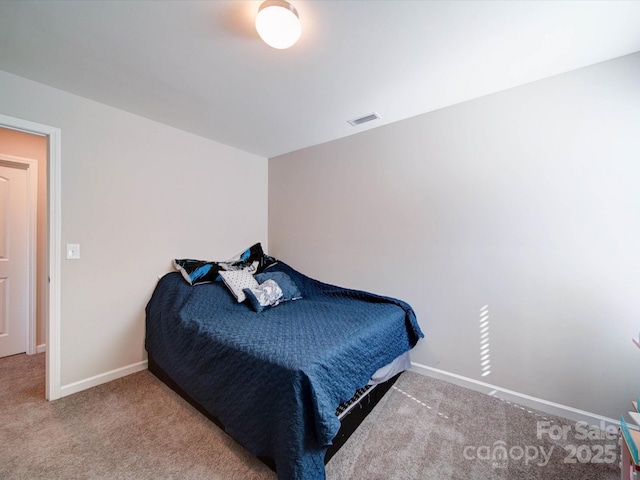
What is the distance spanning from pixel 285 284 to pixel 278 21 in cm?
207

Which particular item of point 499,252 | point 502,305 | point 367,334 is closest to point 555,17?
point 499,252

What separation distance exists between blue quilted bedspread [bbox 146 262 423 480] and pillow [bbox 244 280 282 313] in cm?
6

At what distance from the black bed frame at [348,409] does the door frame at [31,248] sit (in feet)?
5.54

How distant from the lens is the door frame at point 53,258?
193cm

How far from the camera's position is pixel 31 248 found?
278 centimetres

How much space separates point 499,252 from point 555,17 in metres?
1.42

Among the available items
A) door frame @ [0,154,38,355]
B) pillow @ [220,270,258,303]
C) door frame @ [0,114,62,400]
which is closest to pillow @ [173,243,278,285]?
pillow @ [220,270,258,303]

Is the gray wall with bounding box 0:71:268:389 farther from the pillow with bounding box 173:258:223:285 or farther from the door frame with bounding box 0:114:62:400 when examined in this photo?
the pillow with bounding box 173:258:223:285

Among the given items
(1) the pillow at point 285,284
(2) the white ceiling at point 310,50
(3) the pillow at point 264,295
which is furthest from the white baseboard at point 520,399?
(2) the white ceiling at point 310,50

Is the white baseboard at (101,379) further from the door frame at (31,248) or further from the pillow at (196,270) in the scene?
the door frame at (31,248)

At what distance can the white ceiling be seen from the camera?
128cm

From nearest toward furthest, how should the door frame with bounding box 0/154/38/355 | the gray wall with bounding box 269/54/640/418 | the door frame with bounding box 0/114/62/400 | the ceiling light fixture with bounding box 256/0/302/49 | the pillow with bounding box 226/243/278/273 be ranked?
the ceiling light fixture with bounding box 256/0/302/49 < the gray wall with bounding box 269/54/640/418 < the door frame with bounding box 0/114/62/400 < the door frame with bounding box 0/154/38/355 < the pillow with bounding box 226/243/278/273

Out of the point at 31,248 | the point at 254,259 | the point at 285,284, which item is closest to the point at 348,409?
the point at 285,284

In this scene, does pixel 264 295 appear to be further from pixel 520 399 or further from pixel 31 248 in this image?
pixel 31 248
